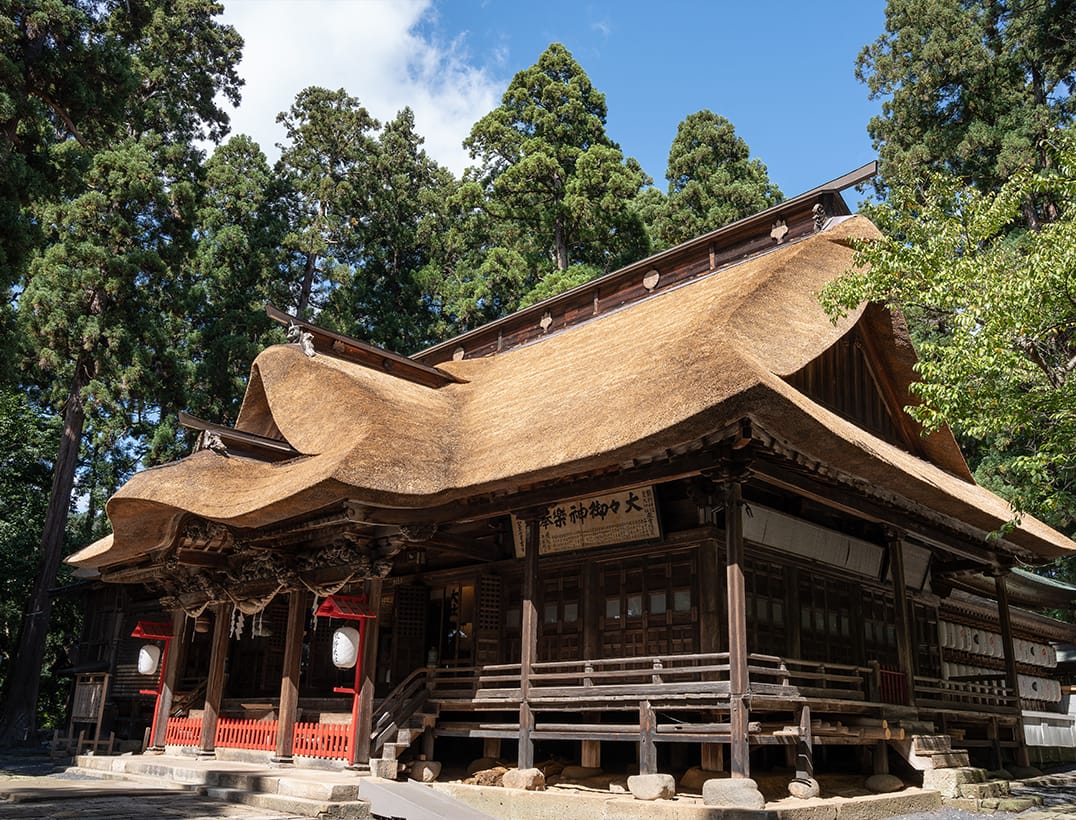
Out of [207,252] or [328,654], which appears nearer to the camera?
[328,654]

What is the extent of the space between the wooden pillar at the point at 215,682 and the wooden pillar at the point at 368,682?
12.9ft

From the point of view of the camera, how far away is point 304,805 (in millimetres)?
9906

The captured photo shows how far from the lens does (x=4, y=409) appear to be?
27.6 metres

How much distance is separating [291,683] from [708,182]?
25.6 meters

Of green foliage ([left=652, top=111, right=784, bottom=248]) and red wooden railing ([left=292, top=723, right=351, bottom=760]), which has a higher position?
green foliage ([left=652, top=111, right=784, bottom=248])

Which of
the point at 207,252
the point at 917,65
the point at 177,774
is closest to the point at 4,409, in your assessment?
the point at 207,252

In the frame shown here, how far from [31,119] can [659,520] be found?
12458 millimetres

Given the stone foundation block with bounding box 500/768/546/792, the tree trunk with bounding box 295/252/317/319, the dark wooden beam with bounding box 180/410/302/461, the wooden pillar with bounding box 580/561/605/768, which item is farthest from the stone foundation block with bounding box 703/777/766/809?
the tree trunk with bounding box 295/252/317/319

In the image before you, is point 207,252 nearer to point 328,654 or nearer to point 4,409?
point 4,409

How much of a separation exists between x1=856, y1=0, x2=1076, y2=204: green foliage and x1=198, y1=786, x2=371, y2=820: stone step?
890 inches

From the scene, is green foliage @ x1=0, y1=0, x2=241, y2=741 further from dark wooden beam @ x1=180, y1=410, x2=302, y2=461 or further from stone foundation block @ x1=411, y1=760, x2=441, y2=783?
stone foundation block @ x1=411, y1=760, x2=441, y2=783

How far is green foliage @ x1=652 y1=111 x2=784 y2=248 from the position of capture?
104 ft

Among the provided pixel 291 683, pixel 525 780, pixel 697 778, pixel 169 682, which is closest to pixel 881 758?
pixel 697 778

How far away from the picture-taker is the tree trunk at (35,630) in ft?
76.8
